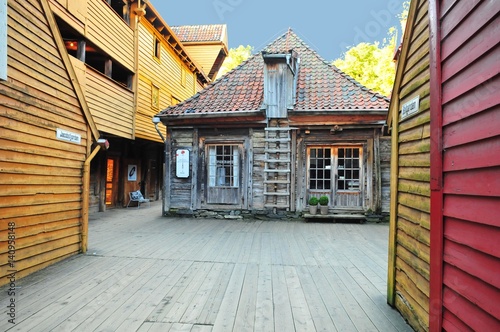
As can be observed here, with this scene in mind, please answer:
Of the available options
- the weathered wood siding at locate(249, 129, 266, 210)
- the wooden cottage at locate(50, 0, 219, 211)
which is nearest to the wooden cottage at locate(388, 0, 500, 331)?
the weathered wood siding at locate(249, 129, 266, 210)

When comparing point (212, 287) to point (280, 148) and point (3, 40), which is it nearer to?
point (3, 40)

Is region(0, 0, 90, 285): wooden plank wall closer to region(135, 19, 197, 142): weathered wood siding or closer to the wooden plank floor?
the wooden plank floor

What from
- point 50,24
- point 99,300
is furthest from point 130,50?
point 99,300

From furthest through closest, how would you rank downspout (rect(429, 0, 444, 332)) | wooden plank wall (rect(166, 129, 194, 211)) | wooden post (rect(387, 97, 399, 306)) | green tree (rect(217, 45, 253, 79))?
green tree (rect(217, 45, 253, 79))
wooden plank wall (rect(166, 129, 194, 211))
wooden post (rect(387, 97, 399, 306))
downspout (rect(429, 0, 444, 332))

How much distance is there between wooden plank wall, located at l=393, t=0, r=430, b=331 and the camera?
259 cm

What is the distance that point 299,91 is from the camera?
9922mm

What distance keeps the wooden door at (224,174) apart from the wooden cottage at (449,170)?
6.69 m

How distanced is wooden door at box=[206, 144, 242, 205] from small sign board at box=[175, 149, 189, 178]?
678 millimetres

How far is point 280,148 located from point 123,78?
8556 millimetres

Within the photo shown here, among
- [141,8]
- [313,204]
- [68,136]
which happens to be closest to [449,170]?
[68,136]

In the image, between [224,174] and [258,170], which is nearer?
[258,170]

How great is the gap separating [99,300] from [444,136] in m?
3.79

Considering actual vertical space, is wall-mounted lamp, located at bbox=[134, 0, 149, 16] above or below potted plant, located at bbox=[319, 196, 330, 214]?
above

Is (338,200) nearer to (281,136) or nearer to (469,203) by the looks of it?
(281,136)
